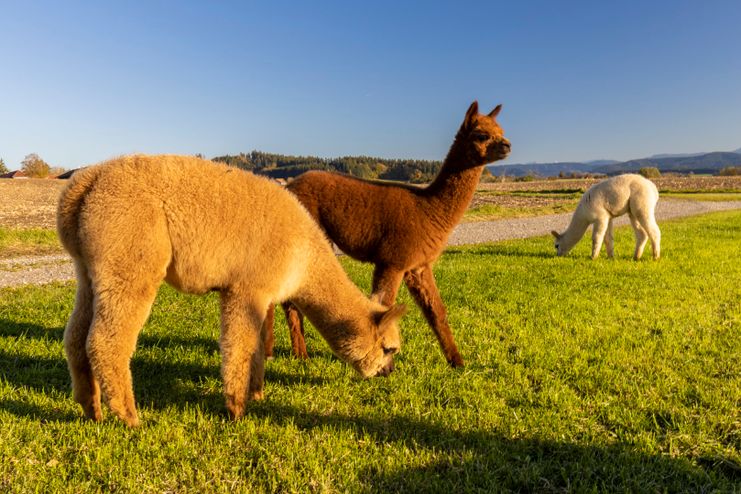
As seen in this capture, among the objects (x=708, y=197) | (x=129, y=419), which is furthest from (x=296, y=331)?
(x=708, y=197)

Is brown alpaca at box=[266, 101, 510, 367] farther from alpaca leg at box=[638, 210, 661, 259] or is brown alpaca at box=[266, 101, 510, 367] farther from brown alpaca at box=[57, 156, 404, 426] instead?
alpaca leg at box=[638, 210, 661, 259]

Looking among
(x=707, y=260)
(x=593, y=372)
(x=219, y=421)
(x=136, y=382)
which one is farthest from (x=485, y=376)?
(x=707, y=260)

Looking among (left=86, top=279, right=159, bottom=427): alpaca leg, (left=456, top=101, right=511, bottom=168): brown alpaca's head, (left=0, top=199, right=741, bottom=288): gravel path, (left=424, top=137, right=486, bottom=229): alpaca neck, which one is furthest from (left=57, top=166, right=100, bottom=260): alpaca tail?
(left=0, top=199, right=741, bottom=288): gravel path

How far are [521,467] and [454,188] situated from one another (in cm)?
325

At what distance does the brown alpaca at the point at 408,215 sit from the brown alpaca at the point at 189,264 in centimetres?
105

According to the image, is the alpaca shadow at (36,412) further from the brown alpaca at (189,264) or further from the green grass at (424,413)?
the brown alpaca at (189,264)

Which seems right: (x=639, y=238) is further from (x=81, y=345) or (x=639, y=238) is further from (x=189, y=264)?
(x=81, y=345)

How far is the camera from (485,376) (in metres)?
5.18

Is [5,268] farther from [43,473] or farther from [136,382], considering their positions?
[43,473]

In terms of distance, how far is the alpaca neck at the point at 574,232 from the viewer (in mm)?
13841

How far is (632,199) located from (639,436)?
11.3 metres

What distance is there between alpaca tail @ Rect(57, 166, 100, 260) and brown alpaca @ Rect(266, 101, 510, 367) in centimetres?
224

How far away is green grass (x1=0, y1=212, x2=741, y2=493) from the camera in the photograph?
3340mm

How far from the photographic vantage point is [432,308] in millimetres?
5570
